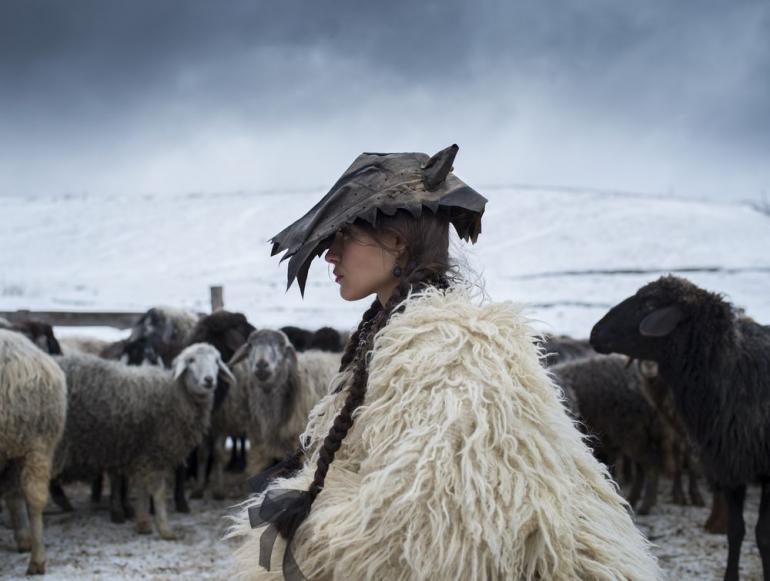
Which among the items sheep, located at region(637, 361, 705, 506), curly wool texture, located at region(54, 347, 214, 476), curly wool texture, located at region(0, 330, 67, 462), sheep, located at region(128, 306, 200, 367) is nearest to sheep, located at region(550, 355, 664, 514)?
sheep, located at region(637, 361, 705, 506)

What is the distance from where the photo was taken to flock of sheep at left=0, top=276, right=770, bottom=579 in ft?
18.5

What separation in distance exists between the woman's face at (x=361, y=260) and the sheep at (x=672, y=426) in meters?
6.44

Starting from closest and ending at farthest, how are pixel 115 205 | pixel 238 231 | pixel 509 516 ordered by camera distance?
→ pixel 509 516 < pixel 238 231 < pixel 115 205

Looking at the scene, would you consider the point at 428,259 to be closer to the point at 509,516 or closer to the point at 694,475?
the point at 509,516

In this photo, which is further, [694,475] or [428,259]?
[694,475]

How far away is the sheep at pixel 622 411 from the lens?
855cm

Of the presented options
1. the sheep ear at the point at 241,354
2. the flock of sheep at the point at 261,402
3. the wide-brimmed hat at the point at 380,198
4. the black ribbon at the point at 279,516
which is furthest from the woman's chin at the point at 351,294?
the sheep ear at the point at 241,354

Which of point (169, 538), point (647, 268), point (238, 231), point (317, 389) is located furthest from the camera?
point (238, 231)

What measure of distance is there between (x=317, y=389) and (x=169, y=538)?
7.02 feet

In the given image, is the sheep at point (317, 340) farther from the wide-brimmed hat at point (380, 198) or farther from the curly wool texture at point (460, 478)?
the curly wool texture at point (460, 478)

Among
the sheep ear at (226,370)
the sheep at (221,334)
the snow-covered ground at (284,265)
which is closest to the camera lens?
the sheep ear at (226,370)

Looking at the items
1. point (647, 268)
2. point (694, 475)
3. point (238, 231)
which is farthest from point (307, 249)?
point (238, 231)

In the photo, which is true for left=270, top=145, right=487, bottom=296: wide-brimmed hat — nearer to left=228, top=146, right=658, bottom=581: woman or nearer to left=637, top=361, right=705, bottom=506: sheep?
left=228, top=146, right=658, bottom=581: woman

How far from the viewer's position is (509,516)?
5.22ft
